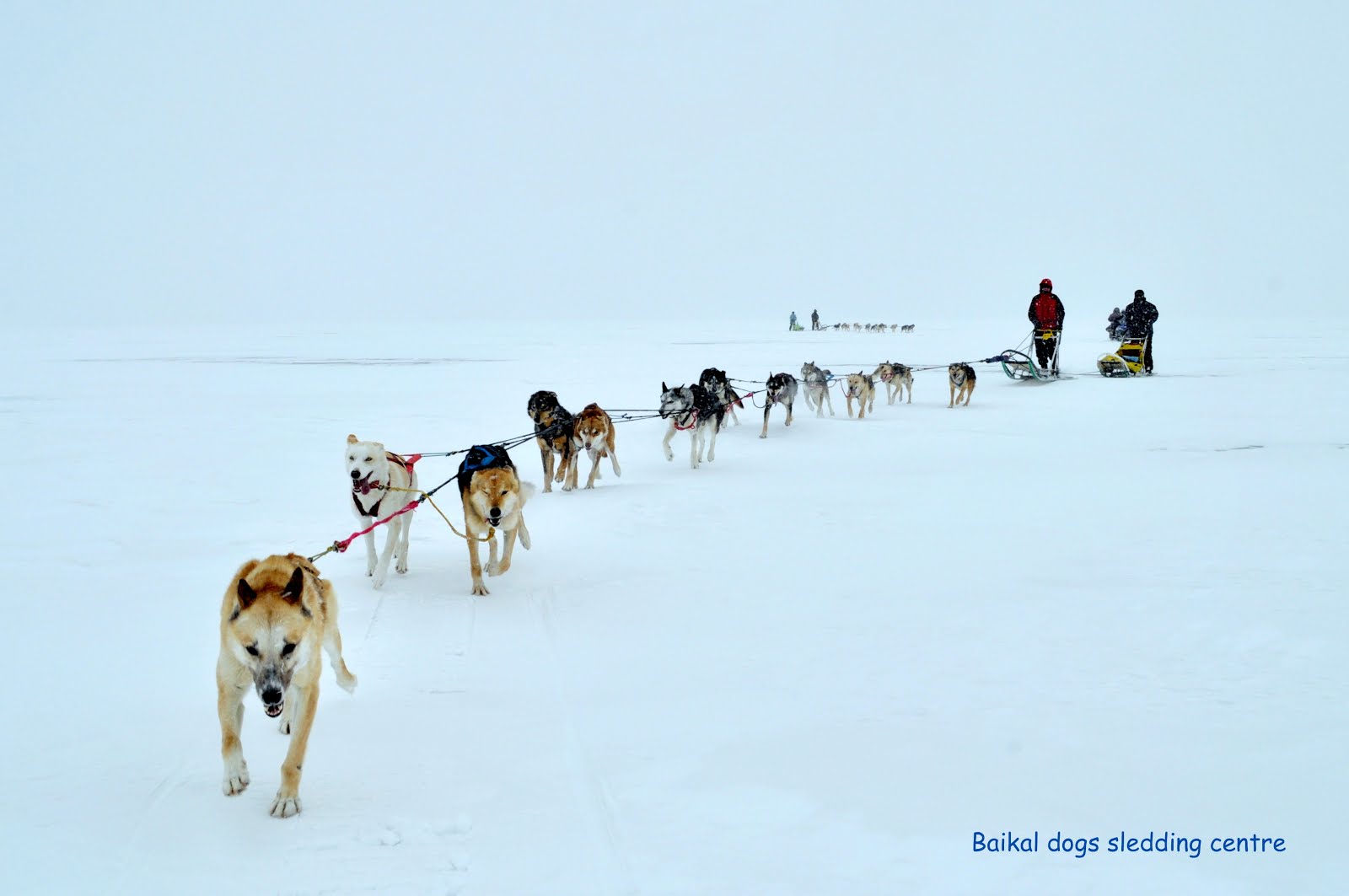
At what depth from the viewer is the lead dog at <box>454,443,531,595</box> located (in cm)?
490

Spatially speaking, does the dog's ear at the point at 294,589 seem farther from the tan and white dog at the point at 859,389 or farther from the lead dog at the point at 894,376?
the lead dog at the point at 894,376

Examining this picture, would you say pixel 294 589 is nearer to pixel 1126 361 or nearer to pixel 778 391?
pixel 778 391

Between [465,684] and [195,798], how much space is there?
109 centimetres

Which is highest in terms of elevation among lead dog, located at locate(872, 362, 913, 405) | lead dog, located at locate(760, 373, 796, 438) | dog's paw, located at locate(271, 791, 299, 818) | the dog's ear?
lead dog, located at locate(872, 362, 913, 405)

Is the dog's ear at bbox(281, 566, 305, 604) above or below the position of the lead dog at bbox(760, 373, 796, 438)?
below

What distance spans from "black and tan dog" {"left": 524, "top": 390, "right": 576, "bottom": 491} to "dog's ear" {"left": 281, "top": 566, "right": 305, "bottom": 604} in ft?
17.8

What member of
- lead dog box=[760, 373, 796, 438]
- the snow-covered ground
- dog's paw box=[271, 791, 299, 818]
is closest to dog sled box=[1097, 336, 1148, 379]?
lead dog box=[760, 373, 796, 438]

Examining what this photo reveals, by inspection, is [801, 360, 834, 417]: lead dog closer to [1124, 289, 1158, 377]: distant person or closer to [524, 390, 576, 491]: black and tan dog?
[524, 390, 576, 491]: black and tan dog

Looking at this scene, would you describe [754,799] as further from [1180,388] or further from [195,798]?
[1180,388]

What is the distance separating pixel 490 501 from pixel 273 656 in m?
2.43

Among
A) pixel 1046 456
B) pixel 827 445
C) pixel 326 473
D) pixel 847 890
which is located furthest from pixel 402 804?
pixel 827 445

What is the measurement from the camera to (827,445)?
35.5 feet

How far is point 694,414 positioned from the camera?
955cm

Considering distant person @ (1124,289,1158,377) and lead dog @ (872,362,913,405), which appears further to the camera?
distant person @ (1124,289,1158,377)
